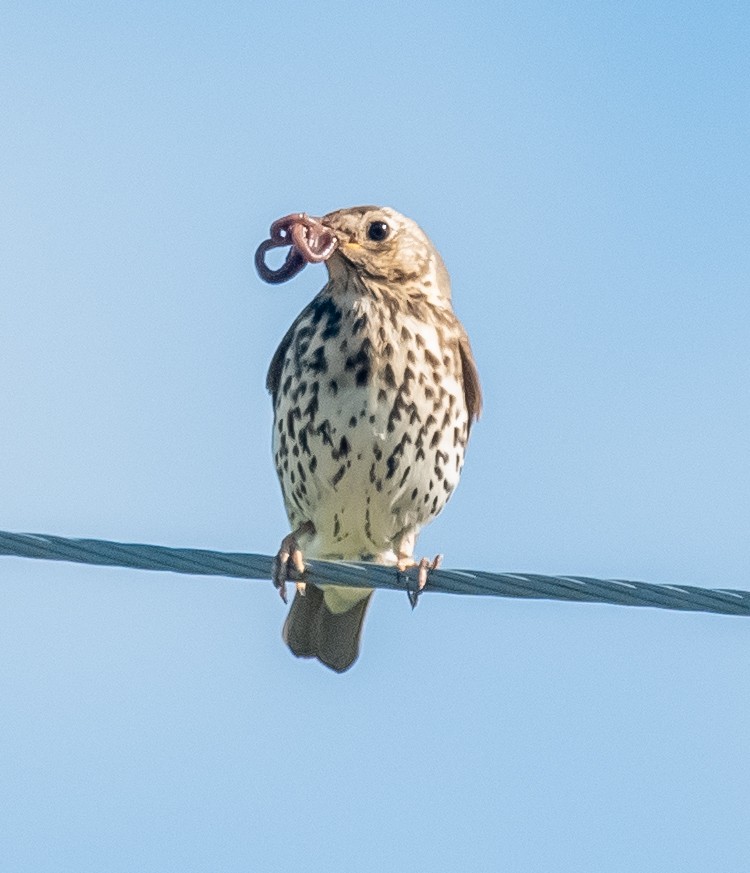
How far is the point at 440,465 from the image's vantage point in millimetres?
8539

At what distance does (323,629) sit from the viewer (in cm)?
914

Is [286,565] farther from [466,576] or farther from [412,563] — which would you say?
[466,576]


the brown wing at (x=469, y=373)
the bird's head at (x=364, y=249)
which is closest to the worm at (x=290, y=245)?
the bird's head at (x=364, y=249)

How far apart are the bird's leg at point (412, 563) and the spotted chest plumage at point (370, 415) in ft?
0.19

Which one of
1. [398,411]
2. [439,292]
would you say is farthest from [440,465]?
[439,292]

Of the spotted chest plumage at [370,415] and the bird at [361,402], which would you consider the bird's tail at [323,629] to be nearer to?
the bird at [361,402]

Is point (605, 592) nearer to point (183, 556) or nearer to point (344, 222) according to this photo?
point (183, 556)

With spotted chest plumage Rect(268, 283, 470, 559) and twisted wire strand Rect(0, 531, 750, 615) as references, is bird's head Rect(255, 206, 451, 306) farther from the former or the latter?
twisted wire strand Rect(0, 531, 750, 615)

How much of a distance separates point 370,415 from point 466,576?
7.48 ft

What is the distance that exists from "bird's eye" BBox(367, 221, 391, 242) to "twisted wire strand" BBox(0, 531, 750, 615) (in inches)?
118

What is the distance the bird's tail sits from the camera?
30.0ft

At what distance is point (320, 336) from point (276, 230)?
537 mm

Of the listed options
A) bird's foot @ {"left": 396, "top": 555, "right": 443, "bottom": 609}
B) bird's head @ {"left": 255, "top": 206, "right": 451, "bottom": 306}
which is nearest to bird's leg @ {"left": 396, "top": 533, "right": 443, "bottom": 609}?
bird's foot @ {"left": 396, "top": 555, "right": 443, "bottom": 609}

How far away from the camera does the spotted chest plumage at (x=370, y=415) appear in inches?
327
